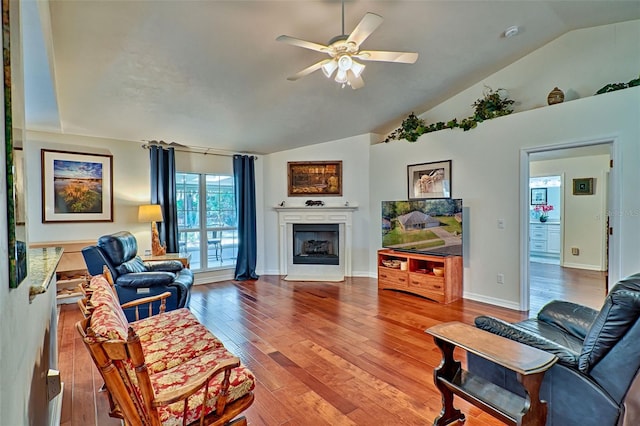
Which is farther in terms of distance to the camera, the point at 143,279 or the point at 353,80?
the point at 143,279

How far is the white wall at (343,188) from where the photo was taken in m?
5.97

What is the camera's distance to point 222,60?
10.5ft

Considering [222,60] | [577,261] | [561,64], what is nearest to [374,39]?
[222,60]

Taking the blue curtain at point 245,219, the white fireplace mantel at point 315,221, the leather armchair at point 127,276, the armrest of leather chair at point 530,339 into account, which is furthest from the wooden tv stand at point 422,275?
the leather armchair at point 127,276

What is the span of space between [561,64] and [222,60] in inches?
163

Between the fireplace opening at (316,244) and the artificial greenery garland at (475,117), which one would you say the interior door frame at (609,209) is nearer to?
the artificial greenery garland at (475,117)

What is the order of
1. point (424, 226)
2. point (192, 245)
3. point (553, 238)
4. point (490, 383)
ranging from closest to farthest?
point (490, 383), point (424, 226), point (192, 245), point (553, 238)

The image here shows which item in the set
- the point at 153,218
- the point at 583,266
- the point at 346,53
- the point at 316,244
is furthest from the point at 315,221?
the point at 583,266

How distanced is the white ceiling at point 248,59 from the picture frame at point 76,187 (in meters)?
0.40

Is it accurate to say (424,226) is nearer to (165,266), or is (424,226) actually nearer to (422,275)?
(422,275)

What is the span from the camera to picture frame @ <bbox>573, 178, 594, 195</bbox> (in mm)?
6355

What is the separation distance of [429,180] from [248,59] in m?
3.20

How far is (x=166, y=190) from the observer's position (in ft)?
16.7

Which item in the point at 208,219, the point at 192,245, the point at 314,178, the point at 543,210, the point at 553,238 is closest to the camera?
the point at 192,245
